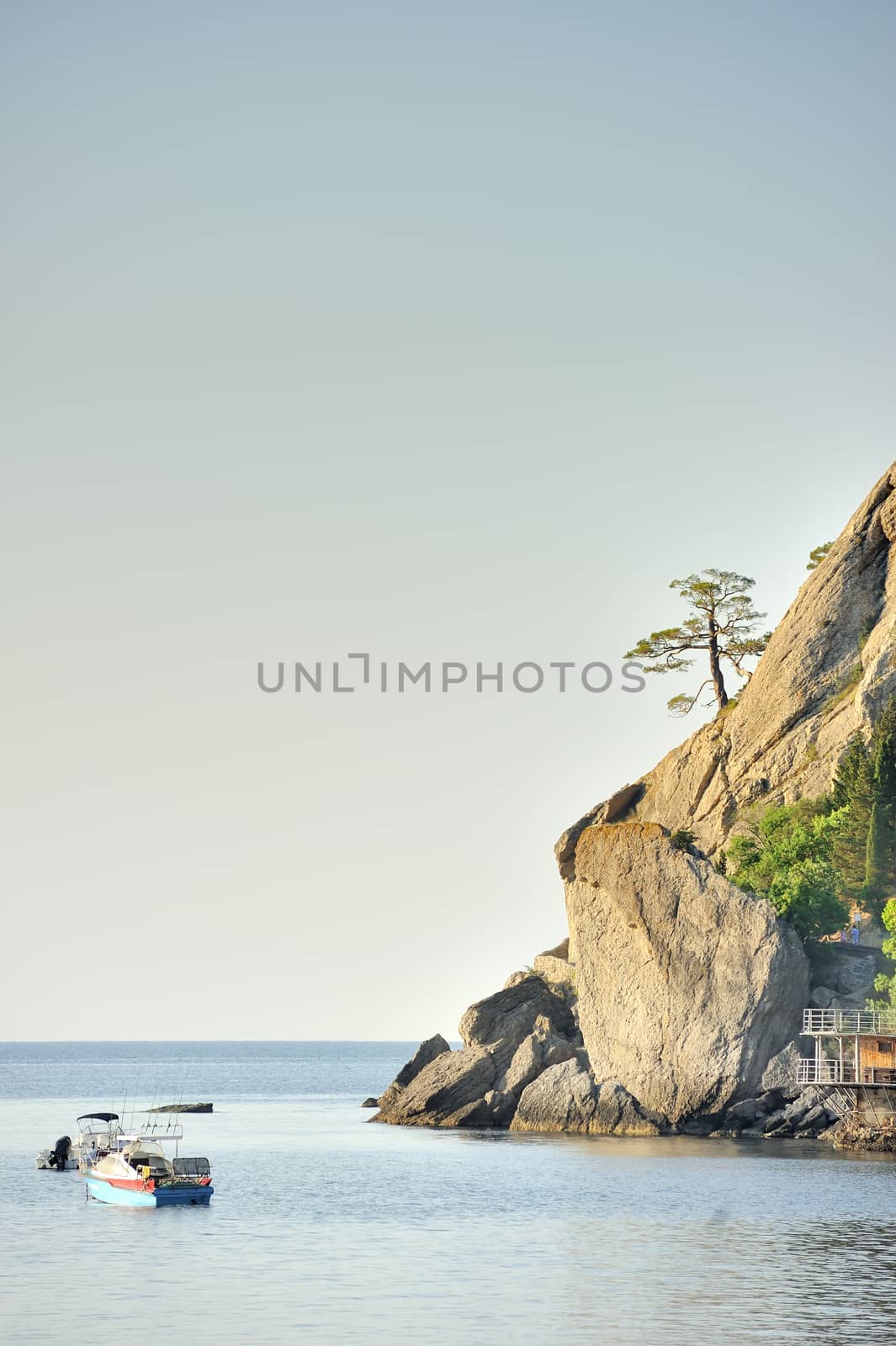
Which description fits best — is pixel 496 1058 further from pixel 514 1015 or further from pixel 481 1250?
pixel 481 1250

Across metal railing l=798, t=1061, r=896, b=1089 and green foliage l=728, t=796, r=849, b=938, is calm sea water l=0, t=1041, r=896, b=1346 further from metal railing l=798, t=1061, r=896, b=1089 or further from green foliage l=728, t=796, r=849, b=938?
green foliage l=728, t=796, r=849, b=938

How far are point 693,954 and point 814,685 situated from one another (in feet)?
78.5

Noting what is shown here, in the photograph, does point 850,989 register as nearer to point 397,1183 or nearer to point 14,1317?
point 397,1183

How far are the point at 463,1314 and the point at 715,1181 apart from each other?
2697cm

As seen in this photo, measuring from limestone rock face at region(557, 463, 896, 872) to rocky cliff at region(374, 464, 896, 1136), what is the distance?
12 cm

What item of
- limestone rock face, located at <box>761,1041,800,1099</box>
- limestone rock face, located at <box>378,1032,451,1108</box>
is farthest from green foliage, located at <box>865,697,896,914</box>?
limestone rock face, located at <box>378,1032,451,1108</box>

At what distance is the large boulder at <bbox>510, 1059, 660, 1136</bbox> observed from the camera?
8850 cm

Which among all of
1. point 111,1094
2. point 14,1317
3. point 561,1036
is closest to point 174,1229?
point 14,1317

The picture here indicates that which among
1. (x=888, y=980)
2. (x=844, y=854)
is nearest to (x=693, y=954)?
(x=888, y=980)

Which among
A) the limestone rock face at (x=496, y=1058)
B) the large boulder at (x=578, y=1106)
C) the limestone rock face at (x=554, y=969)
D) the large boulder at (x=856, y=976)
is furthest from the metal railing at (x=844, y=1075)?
the limestone rock face at (x=554, y=969)

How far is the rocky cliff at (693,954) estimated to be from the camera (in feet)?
279

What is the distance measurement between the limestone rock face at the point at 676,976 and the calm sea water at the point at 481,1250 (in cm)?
406

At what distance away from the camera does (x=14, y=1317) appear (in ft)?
141

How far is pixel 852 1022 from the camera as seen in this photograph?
84125 mm
